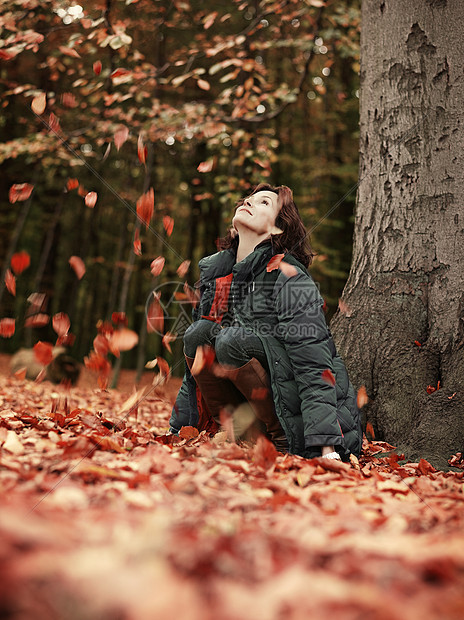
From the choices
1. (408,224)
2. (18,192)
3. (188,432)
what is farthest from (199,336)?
(18,192)

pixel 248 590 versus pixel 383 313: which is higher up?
pixel 383 313

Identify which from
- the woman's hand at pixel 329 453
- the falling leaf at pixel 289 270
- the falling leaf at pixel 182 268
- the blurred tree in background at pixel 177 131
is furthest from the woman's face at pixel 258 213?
the blurred tree in background at pixel 177 131

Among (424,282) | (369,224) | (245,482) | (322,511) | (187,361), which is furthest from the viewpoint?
(369,224)

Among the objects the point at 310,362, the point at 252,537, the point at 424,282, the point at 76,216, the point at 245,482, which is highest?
the point at 76,216

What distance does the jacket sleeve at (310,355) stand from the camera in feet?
8.13

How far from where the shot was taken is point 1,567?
90 cm

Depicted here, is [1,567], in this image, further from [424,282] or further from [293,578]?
[424,282]

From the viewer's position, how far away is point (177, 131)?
7.19 meters

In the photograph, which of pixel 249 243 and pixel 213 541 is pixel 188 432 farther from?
pixel 213 541

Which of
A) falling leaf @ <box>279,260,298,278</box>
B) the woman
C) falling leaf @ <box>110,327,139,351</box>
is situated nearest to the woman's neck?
the woman

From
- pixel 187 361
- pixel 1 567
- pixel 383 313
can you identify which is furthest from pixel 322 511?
pixel 383 313

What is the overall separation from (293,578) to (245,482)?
90 cm

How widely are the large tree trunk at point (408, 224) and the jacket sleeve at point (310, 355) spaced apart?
0.70 meters

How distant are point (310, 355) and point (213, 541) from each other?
1.54 meters
